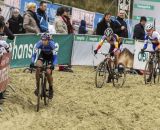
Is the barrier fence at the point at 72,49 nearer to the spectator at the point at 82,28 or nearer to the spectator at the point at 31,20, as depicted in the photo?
the spectator at the point at 31,20

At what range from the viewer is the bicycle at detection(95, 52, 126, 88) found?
1602 centimetres

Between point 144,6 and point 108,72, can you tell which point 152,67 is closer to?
point 108,72

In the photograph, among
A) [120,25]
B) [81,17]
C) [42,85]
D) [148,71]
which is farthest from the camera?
[81,17]

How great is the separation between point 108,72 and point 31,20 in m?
2.80

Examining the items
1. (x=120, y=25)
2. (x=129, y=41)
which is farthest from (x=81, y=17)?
(x=120, y=25)

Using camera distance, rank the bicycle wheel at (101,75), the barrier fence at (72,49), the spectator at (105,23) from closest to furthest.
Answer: the bicycle wheel at (101,75)
the barrier fence at (72,49)
the spectator at (105,23)

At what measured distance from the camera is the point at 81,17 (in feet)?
88.7

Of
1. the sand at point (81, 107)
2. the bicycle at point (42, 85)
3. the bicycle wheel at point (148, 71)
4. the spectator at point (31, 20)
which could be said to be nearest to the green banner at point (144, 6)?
the bicycle wheel at point (148, 71)

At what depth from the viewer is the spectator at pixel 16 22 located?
1655cm

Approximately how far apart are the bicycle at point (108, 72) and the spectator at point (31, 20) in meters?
2.46

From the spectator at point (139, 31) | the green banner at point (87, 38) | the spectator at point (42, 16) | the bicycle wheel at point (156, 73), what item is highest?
the spectator at point (42, 16)

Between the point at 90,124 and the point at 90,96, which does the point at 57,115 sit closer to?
the point at 90,124

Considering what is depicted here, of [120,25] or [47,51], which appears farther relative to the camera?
[120,25]

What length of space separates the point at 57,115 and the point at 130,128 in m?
1.71
